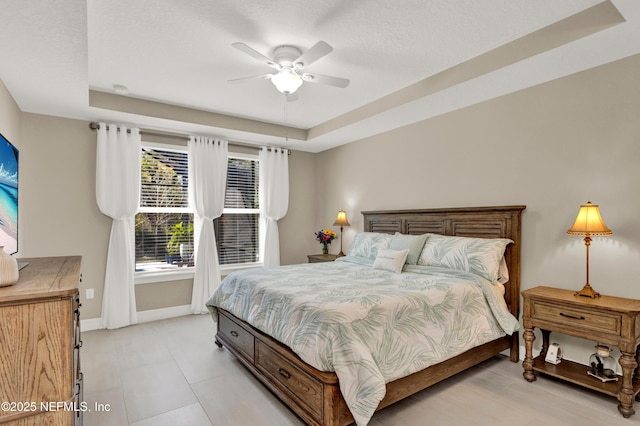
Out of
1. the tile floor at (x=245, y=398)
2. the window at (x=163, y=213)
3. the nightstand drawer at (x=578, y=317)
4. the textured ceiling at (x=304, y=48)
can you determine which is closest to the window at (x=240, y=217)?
the window at (x=163, y=213)

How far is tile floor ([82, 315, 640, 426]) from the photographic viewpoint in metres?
2.19

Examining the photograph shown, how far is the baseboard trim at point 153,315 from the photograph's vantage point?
3987 millimetres

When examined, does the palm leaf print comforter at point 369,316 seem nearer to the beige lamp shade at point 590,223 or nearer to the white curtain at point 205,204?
the beige lamp shade at point 590,223

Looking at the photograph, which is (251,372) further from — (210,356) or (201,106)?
(201,106)

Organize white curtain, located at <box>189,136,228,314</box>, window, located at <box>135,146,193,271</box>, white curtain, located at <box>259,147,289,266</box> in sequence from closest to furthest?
1. window, located at <box>135,146,193,271</box>
2. white curtain, located at <box>189,136,228,314</box>
3. white curtain, located at <box>259,147,289,266</box>

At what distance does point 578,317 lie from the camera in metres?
2.45

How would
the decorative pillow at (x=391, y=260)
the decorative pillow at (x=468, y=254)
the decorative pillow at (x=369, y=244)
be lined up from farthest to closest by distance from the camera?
the decorative pillow at (x=369, y=244) → the decorative pillow at (x=391, y=260) → the decorative pillow at (x=468, y=254)

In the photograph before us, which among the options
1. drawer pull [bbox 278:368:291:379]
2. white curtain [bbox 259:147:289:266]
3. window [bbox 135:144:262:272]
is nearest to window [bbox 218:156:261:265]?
window [bbox 135:144:262:272]

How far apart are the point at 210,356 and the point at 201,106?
2863 millimetres

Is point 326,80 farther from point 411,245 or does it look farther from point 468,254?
point 468,254

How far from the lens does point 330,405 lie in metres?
1.91

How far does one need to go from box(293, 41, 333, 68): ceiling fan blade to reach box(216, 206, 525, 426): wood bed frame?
2057mm

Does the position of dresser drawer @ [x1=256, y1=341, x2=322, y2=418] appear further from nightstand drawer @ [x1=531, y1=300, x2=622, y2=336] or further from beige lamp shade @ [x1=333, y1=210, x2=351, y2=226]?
beige lamp shade @ [x1=333, y1=210, x2=351, y2=226]

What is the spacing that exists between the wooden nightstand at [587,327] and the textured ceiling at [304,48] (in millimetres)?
1818
